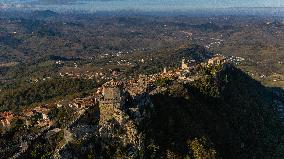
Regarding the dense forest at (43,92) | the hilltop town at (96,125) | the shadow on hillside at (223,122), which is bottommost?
the dense forest at (43,92)

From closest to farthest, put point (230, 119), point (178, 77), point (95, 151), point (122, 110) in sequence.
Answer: point (95, 151)
point (122, 110)
point (230, 119)
point (178, 77)

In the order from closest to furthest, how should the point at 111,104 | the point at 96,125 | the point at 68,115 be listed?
the point at 96,125 < the point at 111,104 < the point at 68,115

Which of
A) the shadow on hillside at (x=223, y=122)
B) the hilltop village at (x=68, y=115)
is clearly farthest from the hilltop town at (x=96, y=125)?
the shadow on hillside at (x=223, y=122)

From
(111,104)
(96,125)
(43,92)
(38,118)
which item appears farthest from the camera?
(43,92)

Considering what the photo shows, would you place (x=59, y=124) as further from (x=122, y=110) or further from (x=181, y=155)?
(x=181, y=155)

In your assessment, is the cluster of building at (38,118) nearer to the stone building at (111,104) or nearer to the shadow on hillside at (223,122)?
the stone building at (111,104)

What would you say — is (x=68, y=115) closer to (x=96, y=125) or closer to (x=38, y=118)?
(x=38, y=118)

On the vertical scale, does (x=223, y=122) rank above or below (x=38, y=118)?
below

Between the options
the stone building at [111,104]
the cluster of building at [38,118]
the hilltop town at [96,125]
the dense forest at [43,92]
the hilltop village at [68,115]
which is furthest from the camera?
the dense forest at [43,92]

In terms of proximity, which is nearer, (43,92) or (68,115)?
(68,115)

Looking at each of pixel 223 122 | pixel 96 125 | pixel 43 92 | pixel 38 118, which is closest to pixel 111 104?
pixel 96 125

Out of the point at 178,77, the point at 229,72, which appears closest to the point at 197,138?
the point at 178,77
